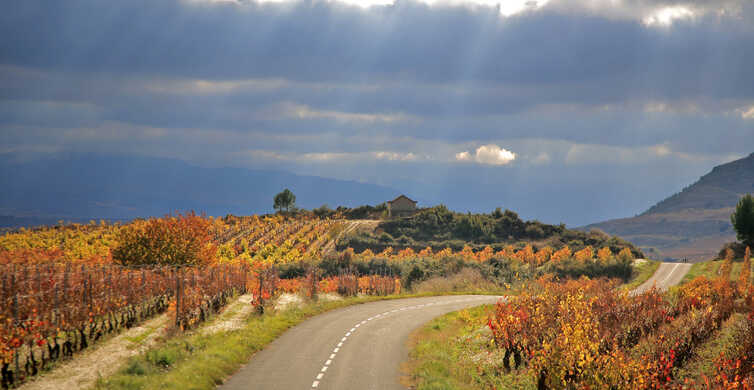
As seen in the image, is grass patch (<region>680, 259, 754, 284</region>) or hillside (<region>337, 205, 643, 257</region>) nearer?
grass patch (<region>680, 259, 754, 284</region>)

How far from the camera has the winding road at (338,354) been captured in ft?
66.4

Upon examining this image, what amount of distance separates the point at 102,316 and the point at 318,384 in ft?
42.3

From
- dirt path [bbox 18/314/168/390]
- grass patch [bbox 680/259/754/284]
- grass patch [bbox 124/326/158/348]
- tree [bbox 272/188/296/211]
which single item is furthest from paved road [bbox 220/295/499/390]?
tree [bbox 272/188/296/211]

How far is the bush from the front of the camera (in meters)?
46.5

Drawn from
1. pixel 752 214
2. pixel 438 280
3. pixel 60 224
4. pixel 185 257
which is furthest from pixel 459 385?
pixel 752 214

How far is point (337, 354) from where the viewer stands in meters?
25.4

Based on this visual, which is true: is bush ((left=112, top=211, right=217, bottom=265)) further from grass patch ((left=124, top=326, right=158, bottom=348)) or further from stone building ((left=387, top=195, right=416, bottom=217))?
stone building ((left=387, top=195, right=416, bottom=217))

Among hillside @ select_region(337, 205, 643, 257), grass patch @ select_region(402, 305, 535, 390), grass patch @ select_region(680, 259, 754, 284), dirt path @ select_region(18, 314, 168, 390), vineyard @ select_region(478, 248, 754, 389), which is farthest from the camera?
hillside @ select_region(337, 205, 643, 257)

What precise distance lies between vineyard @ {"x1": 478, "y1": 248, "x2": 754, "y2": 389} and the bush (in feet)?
97.4

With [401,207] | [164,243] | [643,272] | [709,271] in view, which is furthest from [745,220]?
[164,243]

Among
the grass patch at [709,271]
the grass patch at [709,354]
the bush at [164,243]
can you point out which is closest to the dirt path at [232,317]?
the bush at [164,243]

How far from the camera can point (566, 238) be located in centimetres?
13038

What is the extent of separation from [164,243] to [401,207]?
345 ft

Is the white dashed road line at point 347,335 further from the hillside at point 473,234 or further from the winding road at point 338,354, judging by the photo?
the hillside at point 473,234
